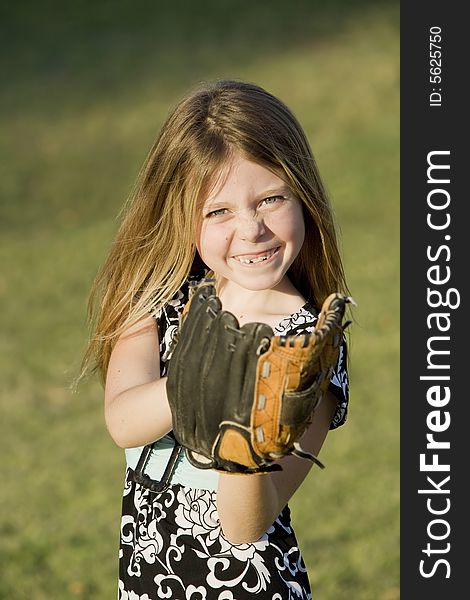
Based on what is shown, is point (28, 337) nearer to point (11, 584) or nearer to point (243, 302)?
point (11, 584)

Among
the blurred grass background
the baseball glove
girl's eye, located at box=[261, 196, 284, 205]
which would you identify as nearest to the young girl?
girl's eye, located at box=[261, 196, 284, 205]

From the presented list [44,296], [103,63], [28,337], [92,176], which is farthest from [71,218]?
[103,63]

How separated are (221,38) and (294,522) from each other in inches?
600

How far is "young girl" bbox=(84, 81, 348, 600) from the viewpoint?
85.3 inches

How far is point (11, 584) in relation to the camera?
489cm

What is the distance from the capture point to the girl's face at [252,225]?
2.15m

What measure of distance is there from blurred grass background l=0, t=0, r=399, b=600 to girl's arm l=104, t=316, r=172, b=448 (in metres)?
2.19

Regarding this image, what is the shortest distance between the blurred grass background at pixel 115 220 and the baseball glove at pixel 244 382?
2686 mm

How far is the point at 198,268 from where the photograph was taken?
247 cm

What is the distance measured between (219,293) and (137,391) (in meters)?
0.35

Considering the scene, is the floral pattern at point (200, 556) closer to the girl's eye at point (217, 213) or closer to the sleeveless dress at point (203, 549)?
the sleeveless dress at point (203, 549)

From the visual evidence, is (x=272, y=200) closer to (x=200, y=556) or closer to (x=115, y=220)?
(x=200, y=556)

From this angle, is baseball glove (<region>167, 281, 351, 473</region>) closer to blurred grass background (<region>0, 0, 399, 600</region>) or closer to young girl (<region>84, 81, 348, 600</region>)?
young girl (<region>84, 81, 348, 600</region>)

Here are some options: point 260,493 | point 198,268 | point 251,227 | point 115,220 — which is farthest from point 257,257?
point 115,220
